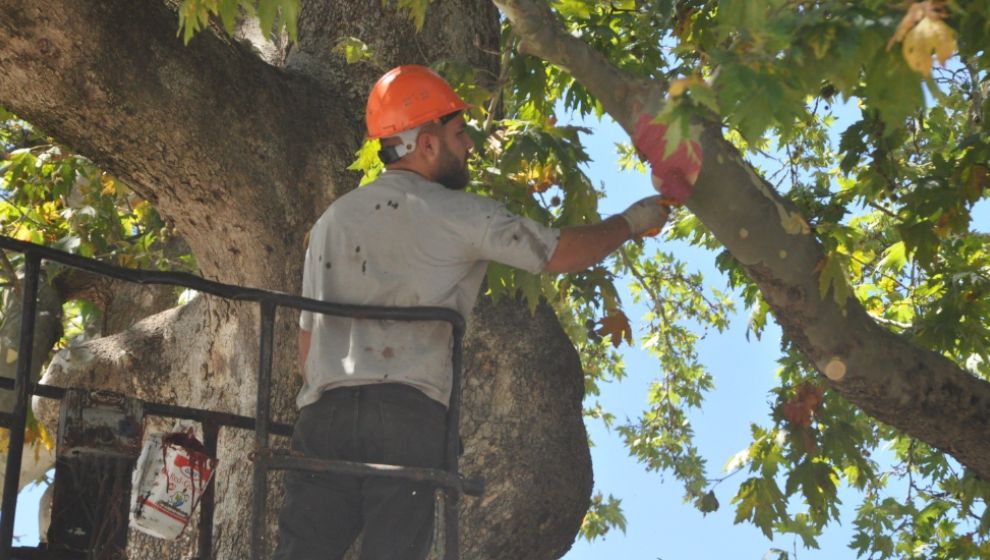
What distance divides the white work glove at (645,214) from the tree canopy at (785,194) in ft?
0.40

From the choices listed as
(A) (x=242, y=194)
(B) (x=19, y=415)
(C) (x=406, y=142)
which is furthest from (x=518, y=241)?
(A) (x=242, y=194)

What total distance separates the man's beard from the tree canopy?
0.88 feet

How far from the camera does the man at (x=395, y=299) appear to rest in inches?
149

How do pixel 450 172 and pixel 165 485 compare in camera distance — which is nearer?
pixel 165 485

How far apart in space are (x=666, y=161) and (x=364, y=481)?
125 cm

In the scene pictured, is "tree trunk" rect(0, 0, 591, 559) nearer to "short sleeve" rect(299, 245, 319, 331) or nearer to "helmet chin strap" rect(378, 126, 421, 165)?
"short sleeve" rect(299, 245, 319, 331)

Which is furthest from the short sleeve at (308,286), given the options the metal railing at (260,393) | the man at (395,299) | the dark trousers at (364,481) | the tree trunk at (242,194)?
the tree trunk at (242,194)

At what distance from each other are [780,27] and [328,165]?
110 inches

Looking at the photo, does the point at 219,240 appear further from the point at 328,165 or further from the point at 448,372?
the point at 448,372

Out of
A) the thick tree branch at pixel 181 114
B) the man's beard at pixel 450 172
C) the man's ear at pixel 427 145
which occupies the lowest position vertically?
the man's beard at pixel 450 172

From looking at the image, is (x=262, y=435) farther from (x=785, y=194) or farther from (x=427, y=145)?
(x=785, y=194)

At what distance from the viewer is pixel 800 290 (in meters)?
4.17

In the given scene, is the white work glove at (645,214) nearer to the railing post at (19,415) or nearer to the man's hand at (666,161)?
the man's hand at (666,161)

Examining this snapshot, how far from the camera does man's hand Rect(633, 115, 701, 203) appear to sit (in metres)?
3.81
